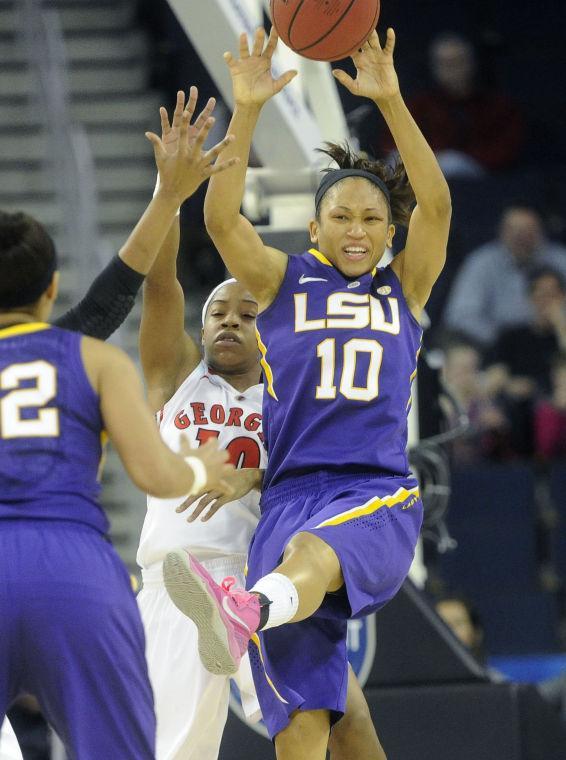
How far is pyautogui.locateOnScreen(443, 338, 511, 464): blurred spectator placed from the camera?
11891 mm

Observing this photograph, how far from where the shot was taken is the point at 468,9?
1479 centimetres

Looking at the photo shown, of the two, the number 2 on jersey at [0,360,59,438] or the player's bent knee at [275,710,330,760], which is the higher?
the number 2 on jersey at [0,360,59,438]

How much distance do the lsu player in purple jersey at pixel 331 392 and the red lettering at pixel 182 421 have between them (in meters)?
0.47

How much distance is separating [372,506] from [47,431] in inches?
59.3

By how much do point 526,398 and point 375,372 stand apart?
6.58 meters

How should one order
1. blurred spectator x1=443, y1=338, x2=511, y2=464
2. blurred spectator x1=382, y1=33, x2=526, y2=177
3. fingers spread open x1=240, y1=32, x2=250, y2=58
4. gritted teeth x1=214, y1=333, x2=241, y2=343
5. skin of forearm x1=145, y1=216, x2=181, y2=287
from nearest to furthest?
fingers spread open x1=240, y1=32, x2=250, y2=58 → skin of forearm x1=145, y1=216, x2=181, y2=287 → gritted teeth x1=214, y1=333, x2=241, y2=343 → blurred spectator x1=443, y1=338, x2=511, y2=464 → blurred spectator x1=382, y1=33, x2=526, y2=177

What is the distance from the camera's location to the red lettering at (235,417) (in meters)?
6.16

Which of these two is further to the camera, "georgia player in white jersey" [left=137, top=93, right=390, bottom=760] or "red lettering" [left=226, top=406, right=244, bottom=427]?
"red lettering" [left=226, top=406, right=244, bottom=427]

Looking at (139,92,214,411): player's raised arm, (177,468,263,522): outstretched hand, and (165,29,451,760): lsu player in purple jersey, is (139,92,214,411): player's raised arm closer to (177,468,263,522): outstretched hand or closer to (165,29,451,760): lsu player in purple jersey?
(165,29,451,760): lsu player in purple jersey

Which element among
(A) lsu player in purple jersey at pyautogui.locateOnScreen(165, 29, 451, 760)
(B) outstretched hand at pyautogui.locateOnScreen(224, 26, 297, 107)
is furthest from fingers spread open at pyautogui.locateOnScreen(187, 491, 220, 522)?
(B) outstretched hand at pyautogui.locateOnScreen(224, 26, 297, 107)

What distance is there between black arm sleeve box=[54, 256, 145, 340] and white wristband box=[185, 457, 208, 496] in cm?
64

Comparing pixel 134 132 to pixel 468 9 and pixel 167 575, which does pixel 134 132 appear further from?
pixel 167 575

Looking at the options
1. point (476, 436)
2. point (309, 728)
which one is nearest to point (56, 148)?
point (476, 436)

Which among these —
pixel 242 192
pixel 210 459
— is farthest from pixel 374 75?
pixel 210 459
